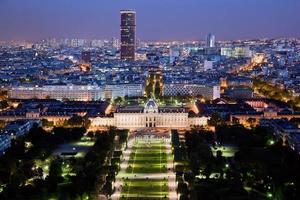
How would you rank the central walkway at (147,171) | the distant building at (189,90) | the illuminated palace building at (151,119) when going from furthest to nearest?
the distant building at (189,90) < the illuminated palace building at (151,119) < the central walkway at (147,171)

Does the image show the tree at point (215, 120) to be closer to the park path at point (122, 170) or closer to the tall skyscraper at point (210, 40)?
the park path at point (122, 170)

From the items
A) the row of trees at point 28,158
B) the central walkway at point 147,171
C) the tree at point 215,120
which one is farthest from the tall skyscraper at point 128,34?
the central walkway at point 147,171

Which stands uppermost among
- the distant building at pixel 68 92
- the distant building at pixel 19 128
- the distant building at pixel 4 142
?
the distant building at pixel 68 92

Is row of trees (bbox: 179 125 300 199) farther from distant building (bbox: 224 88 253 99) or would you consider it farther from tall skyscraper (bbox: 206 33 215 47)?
tall skyscraper (bbox: 206 33 215 47)

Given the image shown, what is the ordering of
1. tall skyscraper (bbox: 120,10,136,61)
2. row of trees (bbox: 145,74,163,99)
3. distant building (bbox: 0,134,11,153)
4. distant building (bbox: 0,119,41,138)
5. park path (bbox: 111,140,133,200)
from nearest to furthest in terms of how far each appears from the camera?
park path (bbox: 111,140,133,200), distant building (bbox: 0,134,11,153), distant building (bbox: 0,119,41,138), row of trees (bbox: 145,74,163,99), tall skyscraper (bbox: 120,10,136,61)

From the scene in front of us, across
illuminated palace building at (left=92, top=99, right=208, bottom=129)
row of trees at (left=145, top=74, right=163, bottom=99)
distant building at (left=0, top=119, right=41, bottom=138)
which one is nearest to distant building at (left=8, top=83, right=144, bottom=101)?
row of trees at (left=145, top=74, right=163, bottom=99)

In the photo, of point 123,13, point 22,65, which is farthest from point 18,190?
point 123,13
